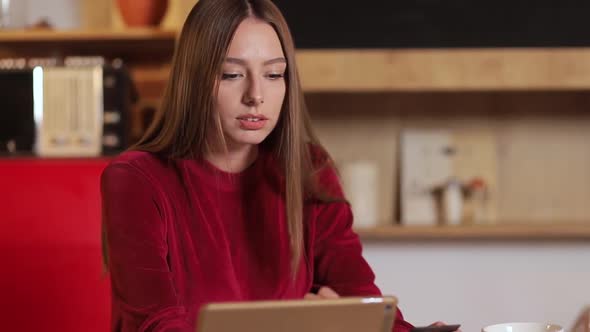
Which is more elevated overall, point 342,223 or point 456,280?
point 342,223

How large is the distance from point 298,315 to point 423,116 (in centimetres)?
211

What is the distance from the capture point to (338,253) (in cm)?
152

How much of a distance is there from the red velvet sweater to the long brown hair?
0.03 meters

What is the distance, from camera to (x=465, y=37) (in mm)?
2693

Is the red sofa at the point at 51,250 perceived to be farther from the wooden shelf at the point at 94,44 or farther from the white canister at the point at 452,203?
the white canister at the point at 452,203

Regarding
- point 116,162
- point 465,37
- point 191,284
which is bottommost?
point 191,284

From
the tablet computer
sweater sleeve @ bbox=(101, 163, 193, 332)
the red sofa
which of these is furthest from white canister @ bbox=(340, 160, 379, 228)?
the tablet computer

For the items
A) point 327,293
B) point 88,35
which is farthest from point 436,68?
point 327,293

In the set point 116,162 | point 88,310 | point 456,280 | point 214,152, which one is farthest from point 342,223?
point 456,280

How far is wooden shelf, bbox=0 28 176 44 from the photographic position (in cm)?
263

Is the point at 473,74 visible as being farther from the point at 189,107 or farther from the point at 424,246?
the point at 189,107

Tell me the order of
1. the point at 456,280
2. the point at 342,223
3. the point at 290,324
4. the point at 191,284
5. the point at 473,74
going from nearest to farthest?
the point at 290,324, the point at 191,284, the point at 342,223, the point at 473,74, the point at 456,280

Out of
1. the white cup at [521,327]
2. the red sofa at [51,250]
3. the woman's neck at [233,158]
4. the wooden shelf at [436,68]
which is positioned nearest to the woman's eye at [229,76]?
the woman's neck at [233,158]

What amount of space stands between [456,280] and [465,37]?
0.77 metres
